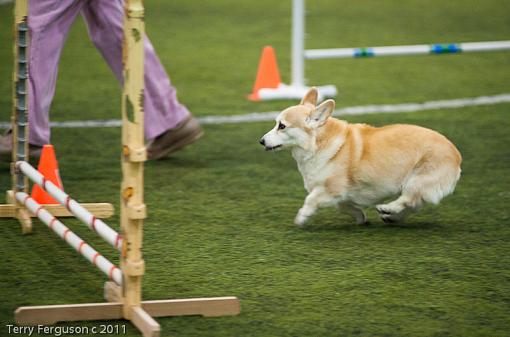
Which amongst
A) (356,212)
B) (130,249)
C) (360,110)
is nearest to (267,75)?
(360,110)

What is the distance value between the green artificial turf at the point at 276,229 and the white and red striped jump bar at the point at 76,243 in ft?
0.54

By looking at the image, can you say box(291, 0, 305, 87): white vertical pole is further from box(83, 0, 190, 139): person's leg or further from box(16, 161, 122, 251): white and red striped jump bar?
box(16, 161, 122, 251): white and red striped jump bar

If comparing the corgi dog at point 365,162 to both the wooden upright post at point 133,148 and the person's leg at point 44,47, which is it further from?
the wooden upright post at point 133,148

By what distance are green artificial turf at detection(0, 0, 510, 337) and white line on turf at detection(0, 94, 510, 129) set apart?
0.14 meters

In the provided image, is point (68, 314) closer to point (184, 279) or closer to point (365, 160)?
point (184, 279)

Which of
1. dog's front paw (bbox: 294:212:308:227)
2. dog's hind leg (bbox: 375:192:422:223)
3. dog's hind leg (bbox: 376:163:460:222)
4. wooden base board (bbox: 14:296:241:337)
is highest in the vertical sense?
dog's hind leg (bbox: 376:163:460:222)

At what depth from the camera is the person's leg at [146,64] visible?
564 cm

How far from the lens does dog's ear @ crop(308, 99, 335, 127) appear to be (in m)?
4.71

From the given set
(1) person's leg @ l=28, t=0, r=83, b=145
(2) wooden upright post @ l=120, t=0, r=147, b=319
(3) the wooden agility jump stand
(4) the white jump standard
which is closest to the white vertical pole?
(4) the white jump standard

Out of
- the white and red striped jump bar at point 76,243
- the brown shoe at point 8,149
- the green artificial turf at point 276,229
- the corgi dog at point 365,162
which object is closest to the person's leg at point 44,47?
the brown shoe at point 8,149

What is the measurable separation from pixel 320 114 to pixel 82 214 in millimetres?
1454

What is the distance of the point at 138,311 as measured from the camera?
3.47 m

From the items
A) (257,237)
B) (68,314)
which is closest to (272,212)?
(257,237)

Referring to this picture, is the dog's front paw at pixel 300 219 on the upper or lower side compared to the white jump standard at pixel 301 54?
lower
